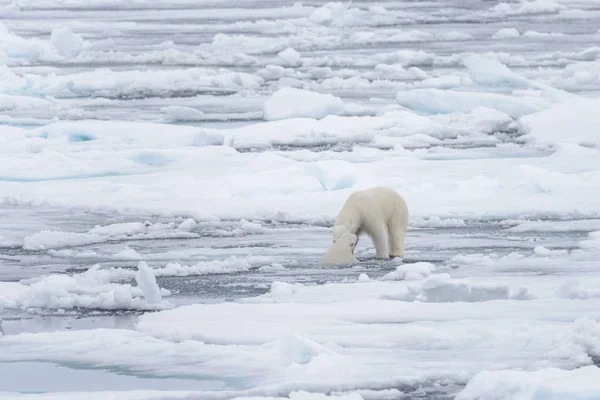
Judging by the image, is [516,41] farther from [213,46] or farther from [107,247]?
[107,247]

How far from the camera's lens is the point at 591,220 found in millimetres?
8297

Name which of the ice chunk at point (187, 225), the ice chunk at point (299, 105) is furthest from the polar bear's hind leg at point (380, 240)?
the ice chunk at point (299, 105)

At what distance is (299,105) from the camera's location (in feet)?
46.8

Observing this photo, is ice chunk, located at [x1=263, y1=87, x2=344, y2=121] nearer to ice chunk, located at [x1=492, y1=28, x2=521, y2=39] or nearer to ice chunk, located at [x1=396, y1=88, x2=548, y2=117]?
ice chunk, located at [x1=396, y1=88, x2=548, y2=117]

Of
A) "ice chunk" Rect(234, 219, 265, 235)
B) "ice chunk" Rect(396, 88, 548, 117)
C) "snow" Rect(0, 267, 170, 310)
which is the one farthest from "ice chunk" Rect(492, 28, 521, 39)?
"snow" Rect(0, 267, 170, 310)

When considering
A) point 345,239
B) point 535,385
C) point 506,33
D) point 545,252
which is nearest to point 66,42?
point 506,33

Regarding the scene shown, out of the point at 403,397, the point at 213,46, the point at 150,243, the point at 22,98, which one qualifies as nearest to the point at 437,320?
the point at 403,397

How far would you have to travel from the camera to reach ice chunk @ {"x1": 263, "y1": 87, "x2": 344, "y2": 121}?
14203mm

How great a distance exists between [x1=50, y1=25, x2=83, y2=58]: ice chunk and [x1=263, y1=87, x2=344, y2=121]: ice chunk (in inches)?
299

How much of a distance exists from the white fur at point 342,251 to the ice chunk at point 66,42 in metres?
14.8

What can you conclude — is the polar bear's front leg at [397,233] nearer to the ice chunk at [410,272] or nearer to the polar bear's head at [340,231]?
the polar bear's head at [340,231]

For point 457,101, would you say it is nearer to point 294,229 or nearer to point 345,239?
point 294,229

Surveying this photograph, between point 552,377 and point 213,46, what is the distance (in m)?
18.8

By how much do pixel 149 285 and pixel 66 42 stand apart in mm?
Answer: 15832
